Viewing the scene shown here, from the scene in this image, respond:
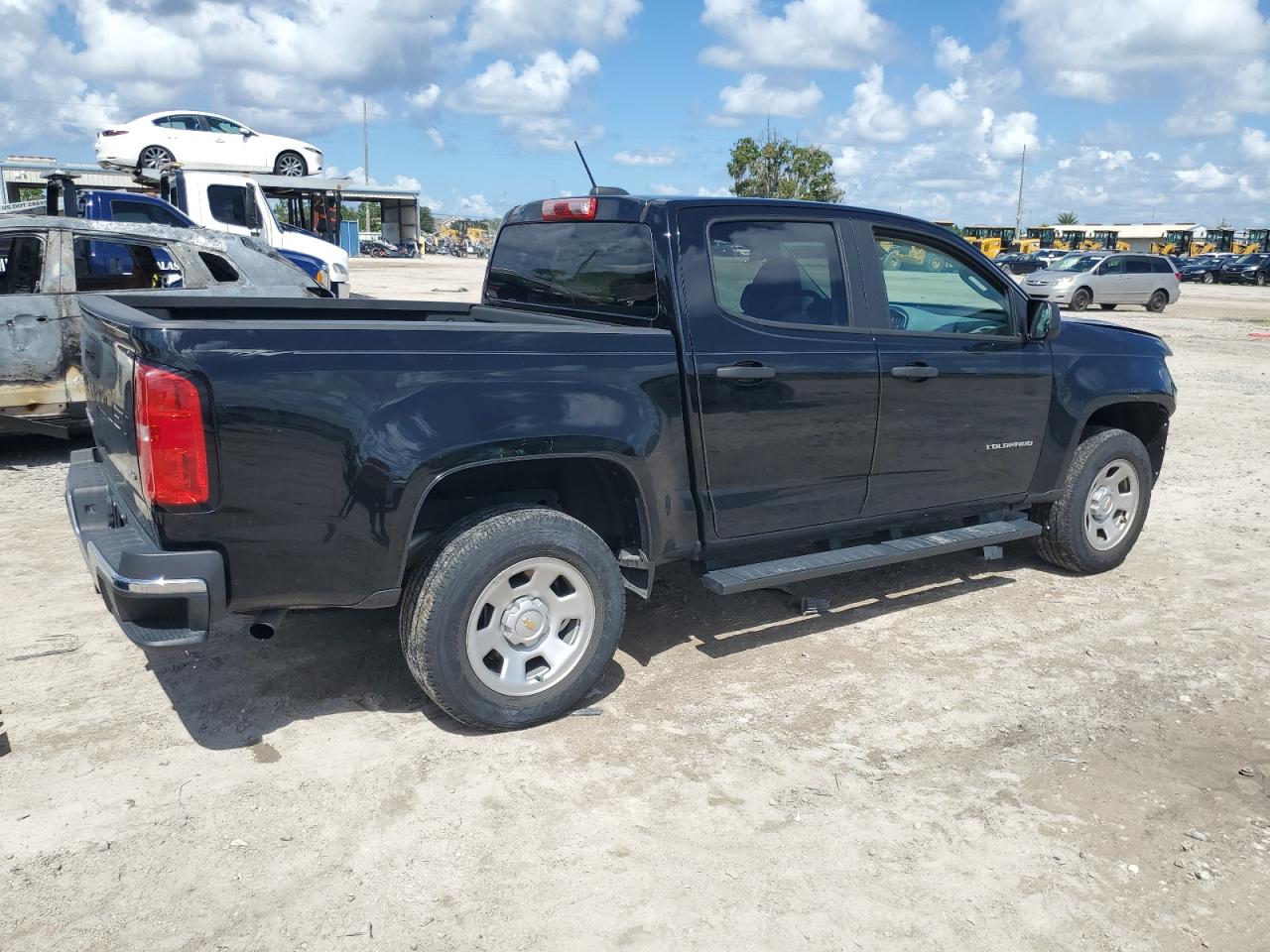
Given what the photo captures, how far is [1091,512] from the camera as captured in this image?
5648 millimetres

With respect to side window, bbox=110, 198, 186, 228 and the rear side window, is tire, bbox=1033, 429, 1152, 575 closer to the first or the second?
the rear side window

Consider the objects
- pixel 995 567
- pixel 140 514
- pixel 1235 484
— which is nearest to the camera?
pixel 140 514

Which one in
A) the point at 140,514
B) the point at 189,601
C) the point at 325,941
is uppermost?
the point at 140,514

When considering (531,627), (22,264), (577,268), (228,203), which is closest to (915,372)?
(577,268)

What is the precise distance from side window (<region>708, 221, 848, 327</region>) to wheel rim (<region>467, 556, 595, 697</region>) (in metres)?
1.29

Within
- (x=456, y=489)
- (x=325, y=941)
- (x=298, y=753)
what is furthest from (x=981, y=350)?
(x=325, y=941)

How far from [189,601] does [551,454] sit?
1247 millimetres

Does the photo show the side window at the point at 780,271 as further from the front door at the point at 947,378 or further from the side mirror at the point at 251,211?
the side mirror at the point at 251,211

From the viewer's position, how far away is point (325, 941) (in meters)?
2.67

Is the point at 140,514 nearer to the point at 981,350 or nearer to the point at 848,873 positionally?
the point at 848,873

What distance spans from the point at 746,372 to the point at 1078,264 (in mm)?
26353

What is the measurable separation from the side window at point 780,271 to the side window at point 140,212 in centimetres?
1060

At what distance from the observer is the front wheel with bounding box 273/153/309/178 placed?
23391 mm

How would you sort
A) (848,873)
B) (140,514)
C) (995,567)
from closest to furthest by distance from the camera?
1. (848,873)
2. (140,514)
3. (995,567)
